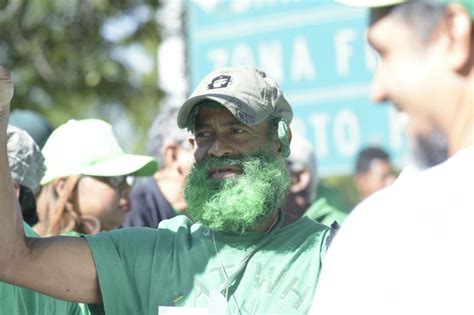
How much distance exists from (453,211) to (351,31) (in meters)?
7.09

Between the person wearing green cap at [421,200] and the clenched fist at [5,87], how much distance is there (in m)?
1.20

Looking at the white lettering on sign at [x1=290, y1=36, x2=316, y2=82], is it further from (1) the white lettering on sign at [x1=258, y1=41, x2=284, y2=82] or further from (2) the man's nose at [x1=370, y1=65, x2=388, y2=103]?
(2) the man's nose at [x1=370, y1=65, x2=388, y2=103]

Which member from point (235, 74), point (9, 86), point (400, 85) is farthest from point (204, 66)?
point (400, 85)

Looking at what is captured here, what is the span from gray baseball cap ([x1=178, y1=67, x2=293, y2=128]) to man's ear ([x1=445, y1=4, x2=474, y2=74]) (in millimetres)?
1533

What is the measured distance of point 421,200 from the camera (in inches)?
61.3

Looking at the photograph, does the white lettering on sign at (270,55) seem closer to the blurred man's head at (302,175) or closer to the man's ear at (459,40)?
the blurred man's head at (302,175)

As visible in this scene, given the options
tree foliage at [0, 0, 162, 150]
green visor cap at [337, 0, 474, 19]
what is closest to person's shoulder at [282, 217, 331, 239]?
green visor cap at [337, 0, 474, 19]

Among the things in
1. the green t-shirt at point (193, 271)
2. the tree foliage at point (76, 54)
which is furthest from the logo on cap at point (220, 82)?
the tree foliage at point (76, 54)

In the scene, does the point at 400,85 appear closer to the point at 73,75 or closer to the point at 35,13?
the point at 35,13

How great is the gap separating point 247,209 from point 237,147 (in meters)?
0.22

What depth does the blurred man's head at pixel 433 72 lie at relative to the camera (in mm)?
1574

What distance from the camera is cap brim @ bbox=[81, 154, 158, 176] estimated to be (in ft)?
13.6

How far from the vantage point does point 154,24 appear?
11.7 m

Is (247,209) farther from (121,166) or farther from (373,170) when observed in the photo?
(373,170)
